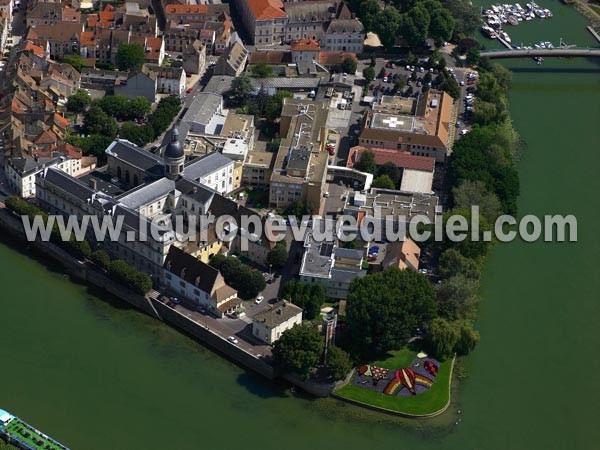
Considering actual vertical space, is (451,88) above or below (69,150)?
above

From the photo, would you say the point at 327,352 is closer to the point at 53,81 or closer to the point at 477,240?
the point at 477,240

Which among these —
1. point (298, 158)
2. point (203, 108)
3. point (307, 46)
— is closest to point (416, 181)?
point (298, 158)

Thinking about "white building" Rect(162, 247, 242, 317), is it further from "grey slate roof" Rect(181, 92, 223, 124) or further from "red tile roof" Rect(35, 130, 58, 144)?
"grey slate roof" Rect(181, 92, 223, 124)

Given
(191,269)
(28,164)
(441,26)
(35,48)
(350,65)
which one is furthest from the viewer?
(441,26)

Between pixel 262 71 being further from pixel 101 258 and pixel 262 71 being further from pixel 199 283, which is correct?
pixel 199 283

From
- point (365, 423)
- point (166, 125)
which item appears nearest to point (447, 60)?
point (166, 125)

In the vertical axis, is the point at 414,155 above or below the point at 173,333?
above

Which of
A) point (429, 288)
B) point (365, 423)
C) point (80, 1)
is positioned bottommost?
point (365, 423)
